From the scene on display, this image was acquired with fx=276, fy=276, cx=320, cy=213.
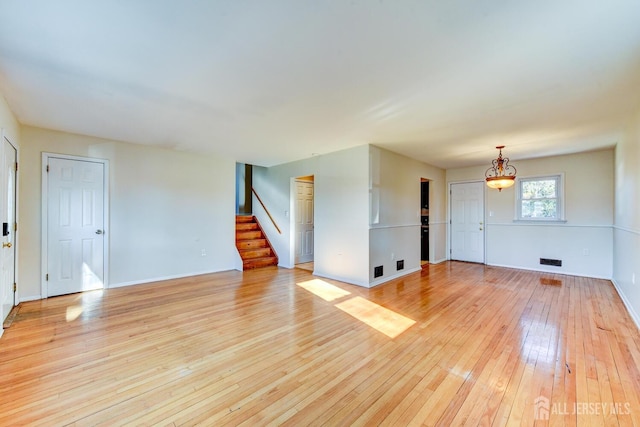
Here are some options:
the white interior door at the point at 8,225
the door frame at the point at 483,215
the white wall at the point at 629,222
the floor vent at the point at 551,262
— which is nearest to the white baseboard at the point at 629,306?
the white wall at the point at 629,222

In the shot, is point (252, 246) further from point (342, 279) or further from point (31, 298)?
point (31, 298)

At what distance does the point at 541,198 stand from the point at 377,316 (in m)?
4.80

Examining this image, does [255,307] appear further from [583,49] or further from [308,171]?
[583,49]

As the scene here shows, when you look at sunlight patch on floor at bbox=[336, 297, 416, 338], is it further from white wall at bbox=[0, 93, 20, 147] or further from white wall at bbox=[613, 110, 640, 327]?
white wall at bbox=[0, 93, 20, 147]

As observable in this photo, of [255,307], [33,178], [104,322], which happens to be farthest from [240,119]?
[33,178]

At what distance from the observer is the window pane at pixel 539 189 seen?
552 cm

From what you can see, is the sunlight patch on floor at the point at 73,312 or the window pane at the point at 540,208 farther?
the window pane at the point at 540,208

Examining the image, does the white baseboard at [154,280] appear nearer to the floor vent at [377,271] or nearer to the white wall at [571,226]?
the floor vent at [377,271]

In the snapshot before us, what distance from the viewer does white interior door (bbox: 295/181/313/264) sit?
6.34 m

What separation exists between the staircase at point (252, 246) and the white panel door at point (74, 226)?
2.45m

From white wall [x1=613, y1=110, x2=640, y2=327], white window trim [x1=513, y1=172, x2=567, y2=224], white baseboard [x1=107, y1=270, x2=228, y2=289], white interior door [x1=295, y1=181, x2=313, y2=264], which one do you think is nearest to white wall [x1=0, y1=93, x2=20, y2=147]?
white baseboard [x1=107, y1=270, x2=228, y2=289]

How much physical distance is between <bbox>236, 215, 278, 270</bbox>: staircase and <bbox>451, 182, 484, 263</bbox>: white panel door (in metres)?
4.47

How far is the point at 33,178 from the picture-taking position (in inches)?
146

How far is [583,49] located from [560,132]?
96.6 inches
